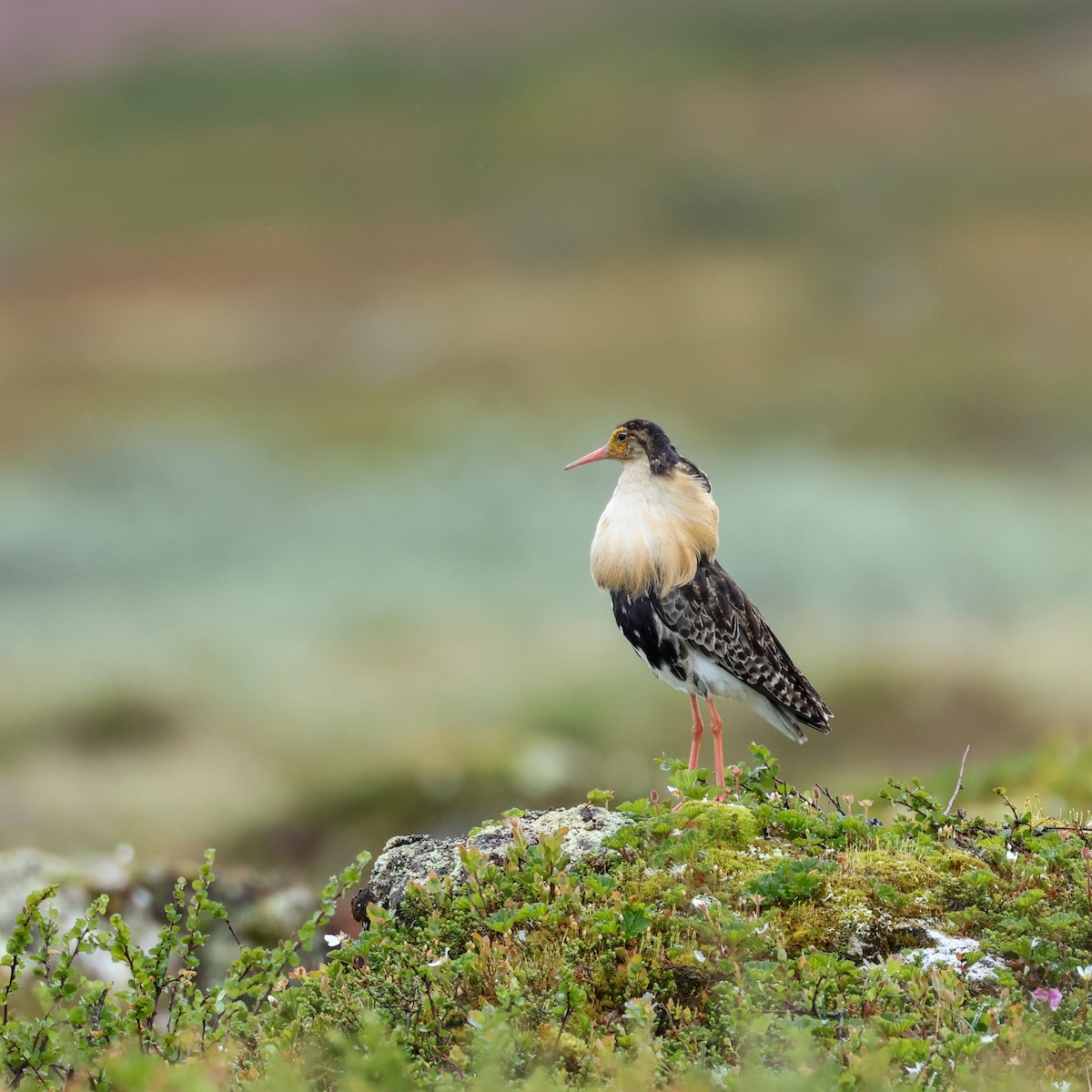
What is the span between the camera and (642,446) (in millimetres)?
11227

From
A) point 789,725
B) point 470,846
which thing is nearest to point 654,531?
point 789,725

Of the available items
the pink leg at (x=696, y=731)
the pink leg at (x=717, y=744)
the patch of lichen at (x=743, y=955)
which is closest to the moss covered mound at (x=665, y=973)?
the patch of lichen at (x=743, y=955)

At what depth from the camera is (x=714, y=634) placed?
11.1 metres

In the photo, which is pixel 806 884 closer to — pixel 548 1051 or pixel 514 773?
pixel 548 1051

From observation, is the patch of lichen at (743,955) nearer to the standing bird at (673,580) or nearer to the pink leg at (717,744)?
the pink leg at (717,744)

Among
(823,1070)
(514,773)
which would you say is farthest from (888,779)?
(514,773)

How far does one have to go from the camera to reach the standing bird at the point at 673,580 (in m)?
11.0

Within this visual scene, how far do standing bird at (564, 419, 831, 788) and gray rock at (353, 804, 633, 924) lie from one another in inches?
96.2

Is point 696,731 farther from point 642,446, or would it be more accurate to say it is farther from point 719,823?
point 719,823


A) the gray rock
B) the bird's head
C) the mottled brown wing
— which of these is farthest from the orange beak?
Answer: the gray rock

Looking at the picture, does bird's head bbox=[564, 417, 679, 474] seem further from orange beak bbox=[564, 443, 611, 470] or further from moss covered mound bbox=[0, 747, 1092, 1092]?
moss covered mound bbox=[0, 747, 1092, 1092]

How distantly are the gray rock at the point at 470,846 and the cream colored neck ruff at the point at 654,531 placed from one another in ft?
8.66

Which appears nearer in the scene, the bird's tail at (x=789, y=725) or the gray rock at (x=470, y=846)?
the gray rock at (x=470, y=846)

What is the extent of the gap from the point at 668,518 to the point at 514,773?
8110 millimetres
